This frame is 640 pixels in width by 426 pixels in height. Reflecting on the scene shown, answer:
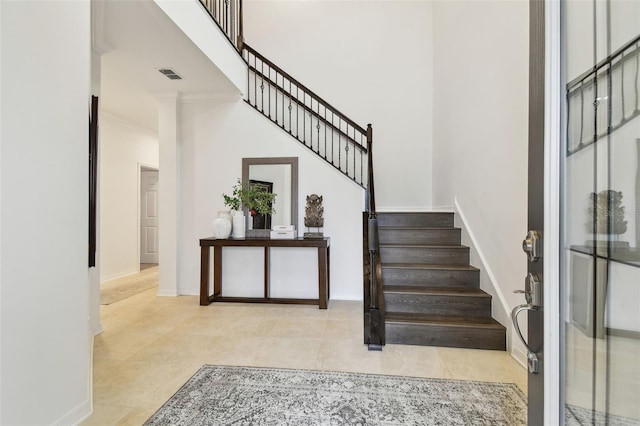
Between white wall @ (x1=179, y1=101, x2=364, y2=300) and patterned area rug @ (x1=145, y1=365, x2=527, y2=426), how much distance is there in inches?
72.0

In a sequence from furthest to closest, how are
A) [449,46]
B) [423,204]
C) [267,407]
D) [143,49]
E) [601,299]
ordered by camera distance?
[423,204] < [449,46] < [143,49] < [267,407] < [601,299]

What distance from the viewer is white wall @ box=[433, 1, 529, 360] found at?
2.19 meters

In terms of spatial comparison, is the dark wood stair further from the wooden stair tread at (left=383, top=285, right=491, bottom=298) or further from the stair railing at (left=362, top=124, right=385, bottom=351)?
the stair railing at (left=362, top=124, right=385, bottom=351)

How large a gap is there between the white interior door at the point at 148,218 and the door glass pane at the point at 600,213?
6950 mm

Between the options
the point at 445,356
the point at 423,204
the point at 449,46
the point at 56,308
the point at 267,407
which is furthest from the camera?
the point at 423,204

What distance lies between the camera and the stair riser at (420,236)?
333 centimetres

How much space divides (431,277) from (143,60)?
3703 millimetres

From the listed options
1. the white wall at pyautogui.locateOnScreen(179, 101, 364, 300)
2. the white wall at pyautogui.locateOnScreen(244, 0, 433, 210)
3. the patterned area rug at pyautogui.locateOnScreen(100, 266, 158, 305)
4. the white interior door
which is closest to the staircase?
the white wall at pyautogui.locateOnScreen(179, 101, 364, 300)

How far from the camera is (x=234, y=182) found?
3.93 meters

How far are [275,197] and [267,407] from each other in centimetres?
259

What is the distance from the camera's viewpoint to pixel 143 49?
9.14ft

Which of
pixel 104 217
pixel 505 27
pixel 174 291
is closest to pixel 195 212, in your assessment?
pixel 174 291

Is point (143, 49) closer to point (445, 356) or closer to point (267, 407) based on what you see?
point (267, 407)

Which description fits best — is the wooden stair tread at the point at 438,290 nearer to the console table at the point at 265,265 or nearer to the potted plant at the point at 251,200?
the console table at the point at 265,265
